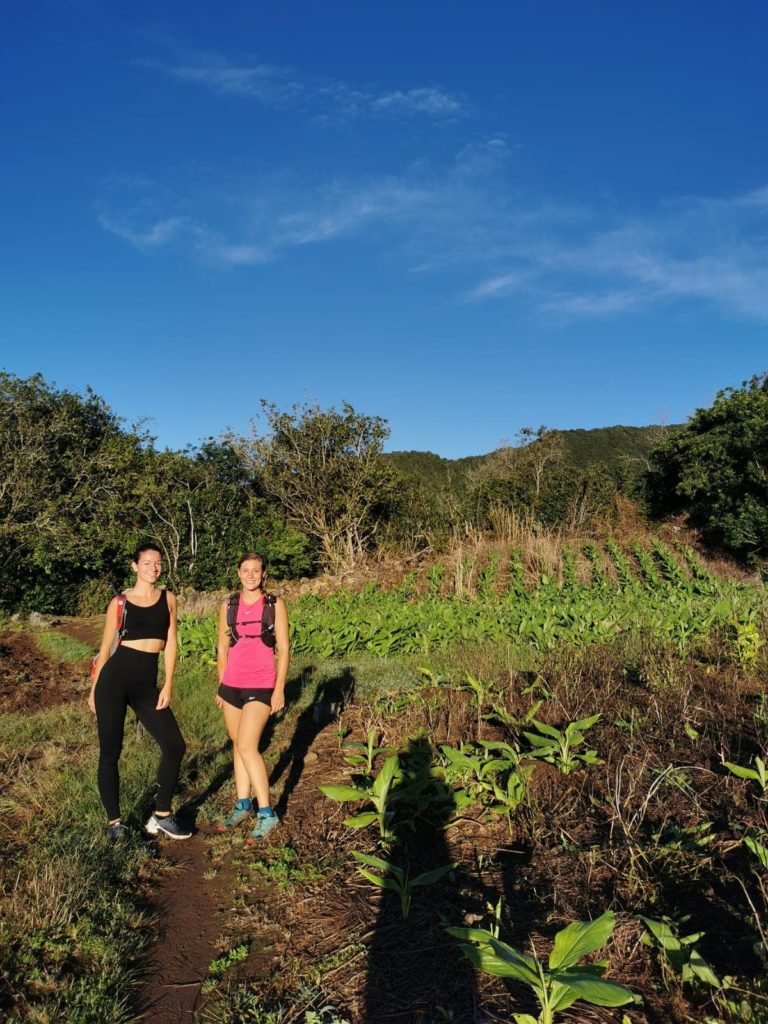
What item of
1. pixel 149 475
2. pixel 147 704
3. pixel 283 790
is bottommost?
pixel 283 790

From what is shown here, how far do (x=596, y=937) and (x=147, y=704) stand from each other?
2.75m

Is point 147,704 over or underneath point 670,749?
over

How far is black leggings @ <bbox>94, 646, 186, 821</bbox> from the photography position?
3.41 meters

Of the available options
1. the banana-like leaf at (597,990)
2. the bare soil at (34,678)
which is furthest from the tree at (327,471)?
the banana-like leaf at (597,990)

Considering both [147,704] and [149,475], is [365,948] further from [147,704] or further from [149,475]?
[149,475]

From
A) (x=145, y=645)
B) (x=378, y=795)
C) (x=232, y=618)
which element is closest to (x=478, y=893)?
(x=378, y=795)

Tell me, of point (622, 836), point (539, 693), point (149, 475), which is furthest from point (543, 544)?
point (622, 836)

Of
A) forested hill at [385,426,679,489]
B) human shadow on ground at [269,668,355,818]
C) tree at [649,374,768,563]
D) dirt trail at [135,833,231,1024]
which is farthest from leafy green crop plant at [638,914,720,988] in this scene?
forested hill at [385,426,679,489]

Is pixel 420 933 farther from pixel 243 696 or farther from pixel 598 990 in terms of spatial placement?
pixel 243 696

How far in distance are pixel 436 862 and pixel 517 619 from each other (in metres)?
4.68

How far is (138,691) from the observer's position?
356 centimetres

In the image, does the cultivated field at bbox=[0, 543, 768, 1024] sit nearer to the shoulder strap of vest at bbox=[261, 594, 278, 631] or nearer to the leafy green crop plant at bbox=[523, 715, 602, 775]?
the leafy green crop plant at bbox=[523, 715, 602, 775]

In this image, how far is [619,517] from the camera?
16484 mm

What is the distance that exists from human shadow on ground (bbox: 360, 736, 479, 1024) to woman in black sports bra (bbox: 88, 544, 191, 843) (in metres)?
1.35
